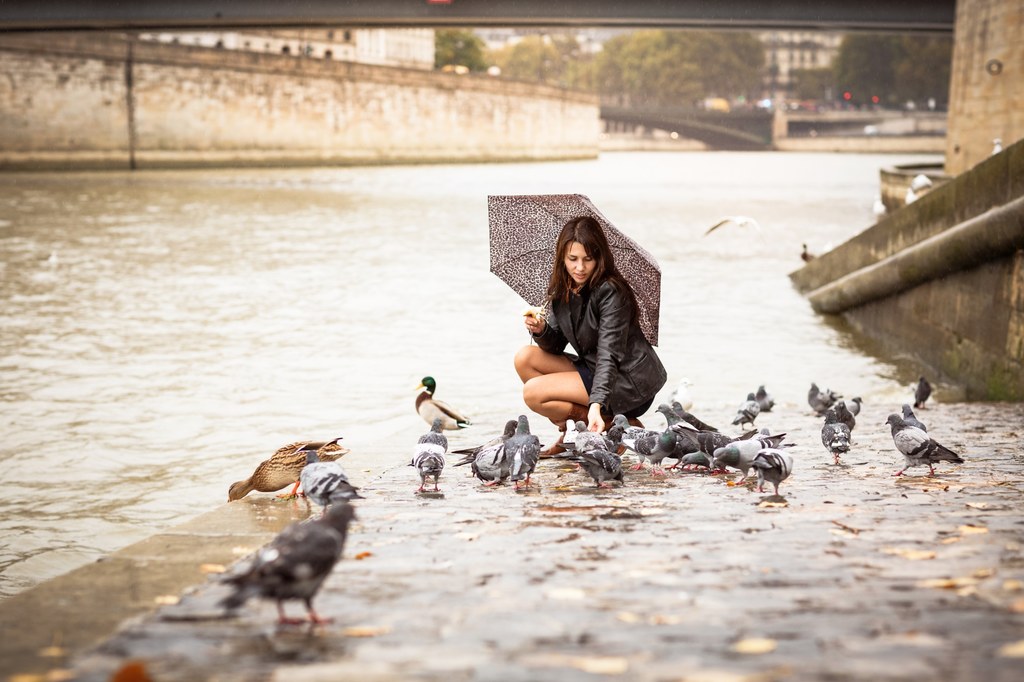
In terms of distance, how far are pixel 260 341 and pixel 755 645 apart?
35.2 ft

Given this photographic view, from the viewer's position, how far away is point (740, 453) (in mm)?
5145

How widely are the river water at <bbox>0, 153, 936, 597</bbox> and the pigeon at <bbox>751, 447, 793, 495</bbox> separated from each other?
2161 mm

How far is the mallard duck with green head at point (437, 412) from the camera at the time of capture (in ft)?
25.3

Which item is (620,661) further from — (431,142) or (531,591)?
(431,142)

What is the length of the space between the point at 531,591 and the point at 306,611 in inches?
24.0

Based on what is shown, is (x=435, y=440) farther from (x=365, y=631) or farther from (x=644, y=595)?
(x=365, y=631)

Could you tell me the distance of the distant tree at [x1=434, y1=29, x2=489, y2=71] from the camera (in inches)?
3829

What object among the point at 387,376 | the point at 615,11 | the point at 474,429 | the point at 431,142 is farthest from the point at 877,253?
the point at 431,142

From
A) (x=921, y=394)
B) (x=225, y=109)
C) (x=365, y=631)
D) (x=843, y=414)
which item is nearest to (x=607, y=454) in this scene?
(x=843, y=414)

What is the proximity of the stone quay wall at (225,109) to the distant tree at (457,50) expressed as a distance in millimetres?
26381

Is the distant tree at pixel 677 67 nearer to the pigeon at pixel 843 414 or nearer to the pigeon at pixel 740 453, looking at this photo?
the pigeon at pixel 843 414

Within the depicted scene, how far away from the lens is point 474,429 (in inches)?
287

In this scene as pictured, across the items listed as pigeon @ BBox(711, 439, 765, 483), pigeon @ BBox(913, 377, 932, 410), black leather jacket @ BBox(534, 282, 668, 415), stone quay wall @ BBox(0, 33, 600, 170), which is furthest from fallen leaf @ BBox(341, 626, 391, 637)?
stone quay wall @ BBox(0, 33, 600, 170)

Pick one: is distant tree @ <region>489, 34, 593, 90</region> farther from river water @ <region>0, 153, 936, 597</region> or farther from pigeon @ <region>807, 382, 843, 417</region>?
pigeon @ <region>807, 382, 843, 417</region>
